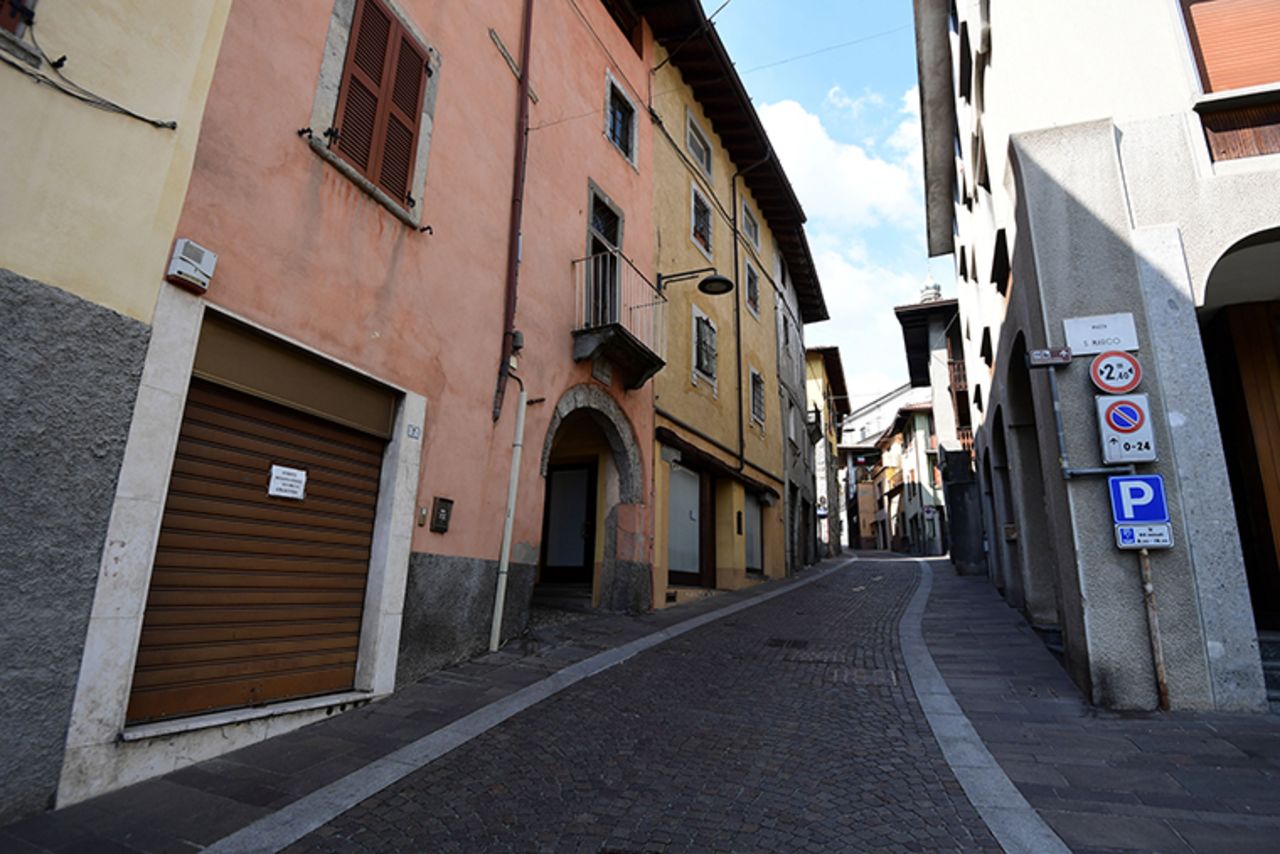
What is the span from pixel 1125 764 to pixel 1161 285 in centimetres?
386

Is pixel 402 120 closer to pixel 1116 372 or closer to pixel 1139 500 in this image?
pixel 1116 372

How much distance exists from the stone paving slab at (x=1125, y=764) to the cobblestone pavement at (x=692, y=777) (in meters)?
0.50

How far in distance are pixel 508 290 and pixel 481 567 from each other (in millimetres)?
3127

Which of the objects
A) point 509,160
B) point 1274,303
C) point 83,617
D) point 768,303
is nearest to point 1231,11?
point 1274,303

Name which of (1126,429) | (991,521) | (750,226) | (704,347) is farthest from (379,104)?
(750,226)

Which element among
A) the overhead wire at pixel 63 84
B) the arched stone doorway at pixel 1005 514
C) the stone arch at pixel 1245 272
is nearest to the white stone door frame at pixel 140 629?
the overhead wire at pixel 63 84

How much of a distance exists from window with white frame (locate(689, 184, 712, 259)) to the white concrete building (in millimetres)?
6878

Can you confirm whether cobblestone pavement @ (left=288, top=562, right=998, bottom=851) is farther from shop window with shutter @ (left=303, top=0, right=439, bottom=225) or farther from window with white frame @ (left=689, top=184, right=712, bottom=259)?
window with white frame @ (left=689, top=184, right=712, bottom=259)

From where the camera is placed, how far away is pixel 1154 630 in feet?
16.5

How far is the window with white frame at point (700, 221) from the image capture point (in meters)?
14.1

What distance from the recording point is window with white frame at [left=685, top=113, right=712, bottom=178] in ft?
47.7

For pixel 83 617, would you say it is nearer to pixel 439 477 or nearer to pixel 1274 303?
pixel 439 477

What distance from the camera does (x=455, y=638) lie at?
6.40 m

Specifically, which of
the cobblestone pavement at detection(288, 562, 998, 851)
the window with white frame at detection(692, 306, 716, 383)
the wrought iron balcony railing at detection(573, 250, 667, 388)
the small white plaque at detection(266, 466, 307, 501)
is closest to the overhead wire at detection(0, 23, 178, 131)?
the small white plaque at detection(266, 466, 307, 501)
